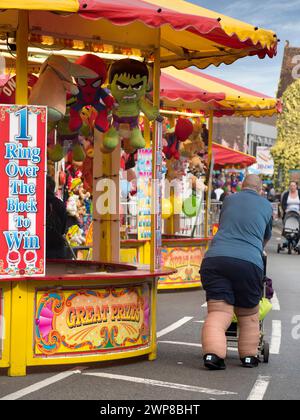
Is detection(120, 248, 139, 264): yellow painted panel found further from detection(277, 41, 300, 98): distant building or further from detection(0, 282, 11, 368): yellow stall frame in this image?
detection(277, 41, 300, 98): distant building

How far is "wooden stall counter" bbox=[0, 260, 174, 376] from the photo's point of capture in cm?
798

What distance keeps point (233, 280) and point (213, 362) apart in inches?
29.7

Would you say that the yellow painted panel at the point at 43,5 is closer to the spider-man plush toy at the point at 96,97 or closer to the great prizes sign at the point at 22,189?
the great prizes sign at the point at 22,189

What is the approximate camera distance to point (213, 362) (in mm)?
8328

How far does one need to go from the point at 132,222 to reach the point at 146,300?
7.51 meters

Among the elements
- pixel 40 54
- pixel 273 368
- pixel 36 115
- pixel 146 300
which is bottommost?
pixel 273 368

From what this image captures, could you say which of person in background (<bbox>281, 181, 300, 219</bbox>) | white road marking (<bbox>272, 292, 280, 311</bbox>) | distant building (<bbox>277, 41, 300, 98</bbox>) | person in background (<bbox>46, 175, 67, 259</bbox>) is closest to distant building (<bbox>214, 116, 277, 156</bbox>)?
distant building (<bbox>277, 41, 300, 98</bbox>)

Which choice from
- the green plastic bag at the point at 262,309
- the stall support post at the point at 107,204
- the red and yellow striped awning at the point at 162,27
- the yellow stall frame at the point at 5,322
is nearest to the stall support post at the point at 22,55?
the red and yellow striped awning at the point at 162,27

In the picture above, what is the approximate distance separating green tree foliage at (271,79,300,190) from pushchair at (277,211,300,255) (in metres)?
20.1

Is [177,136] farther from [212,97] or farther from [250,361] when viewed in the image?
[250,361]

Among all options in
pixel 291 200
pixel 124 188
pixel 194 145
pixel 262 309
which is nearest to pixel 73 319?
pixel 262 309

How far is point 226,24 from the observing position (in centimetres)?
828

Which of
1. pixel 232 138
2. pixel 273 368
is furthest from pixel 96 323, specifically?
pixel 232 138
